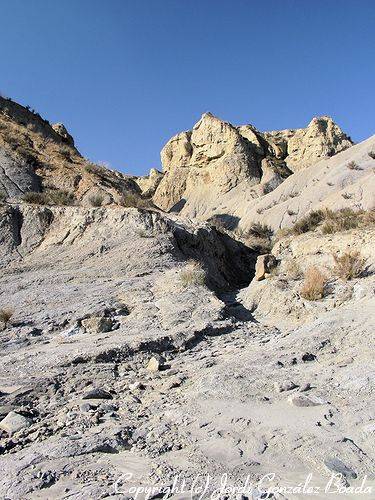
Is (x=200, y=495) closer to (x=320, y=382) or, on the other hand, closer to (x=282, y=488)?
(x=282, y=488)

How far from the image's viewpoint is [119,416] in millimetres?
5387

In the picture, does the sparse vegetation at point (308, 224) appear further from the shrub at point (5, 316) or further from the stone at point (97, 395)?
the stone at point (97, 395)

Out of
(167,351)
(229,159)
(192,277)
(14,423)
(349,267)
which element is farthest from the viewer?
(229,159)

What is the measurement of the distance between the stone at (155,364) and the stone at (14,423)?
7.42 feet

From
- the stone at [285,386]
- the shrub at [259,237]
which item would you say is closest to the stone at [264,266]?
the stone at [285,386]

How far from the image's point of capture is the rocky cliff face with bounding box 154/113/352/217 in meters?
54.7

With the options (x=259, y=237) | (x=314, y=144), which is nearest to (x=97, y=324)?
(x=259, y=237)

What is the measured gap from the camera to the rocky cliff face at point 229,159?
54656mm

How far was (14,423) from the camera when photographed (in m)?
5.29

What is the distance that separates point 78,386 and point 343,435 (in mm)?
3755

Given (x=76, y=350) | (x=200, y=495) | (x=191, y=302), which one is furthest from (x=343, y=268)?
(x=200, y=495)

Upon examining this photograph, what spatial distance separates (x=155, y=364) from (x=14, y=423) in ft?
8.16

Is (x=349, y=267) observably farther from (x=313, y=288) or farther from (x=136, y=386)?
(x=136, y=386)

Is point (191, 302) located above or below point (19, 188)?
below
